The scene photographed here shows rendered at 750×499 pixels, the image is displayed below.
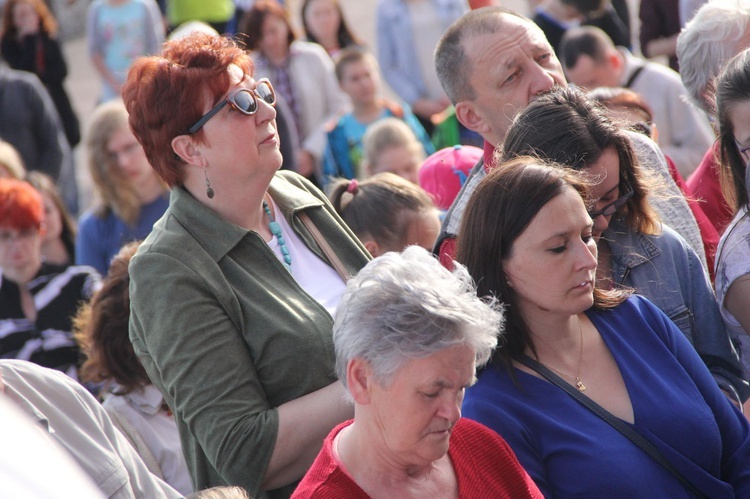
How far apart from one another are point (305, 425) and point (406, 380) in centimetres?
55

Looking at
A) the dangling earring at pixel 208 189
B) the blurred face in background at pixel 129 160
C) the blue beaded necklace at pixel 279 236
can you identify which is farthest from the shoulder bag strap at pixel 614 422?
the blurred face in background at pixel 129 160

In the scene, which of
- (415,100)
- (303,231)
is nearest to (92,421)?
(303,231)

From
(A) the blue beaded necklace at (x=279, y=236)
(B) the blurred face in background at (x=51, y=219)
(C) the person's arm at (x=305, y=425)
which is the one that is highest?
(A) the blue beaded necklace at (x=279, y=236)

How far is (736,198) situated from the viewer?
3.41 m

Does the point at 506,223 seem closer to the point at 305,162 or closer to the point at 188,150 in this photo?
the point at 188,150

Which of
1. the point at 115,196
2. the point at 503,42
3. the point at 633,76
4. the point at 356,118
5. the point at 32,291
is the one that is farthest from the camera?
the point at 356,118

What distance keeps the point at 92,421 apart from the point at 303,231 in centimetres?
82

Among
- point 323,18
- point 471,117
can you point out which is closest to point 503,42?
point 471,117

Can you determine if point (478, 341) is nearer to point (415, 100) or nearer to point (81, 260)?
point (81, 260)

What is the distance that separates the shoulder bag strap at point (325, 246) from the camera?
312cm

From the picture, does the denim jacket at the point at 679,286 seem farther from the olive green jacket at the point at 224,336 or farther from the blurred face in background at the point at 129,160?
the blurred face in background at the point at 129,160

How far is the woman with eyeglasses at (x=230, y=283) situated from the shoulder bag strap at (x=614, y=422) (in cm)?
53

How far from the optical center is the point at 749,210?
10.8 ft

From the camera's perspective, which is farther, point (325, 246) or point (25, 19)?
point (25, 19)
